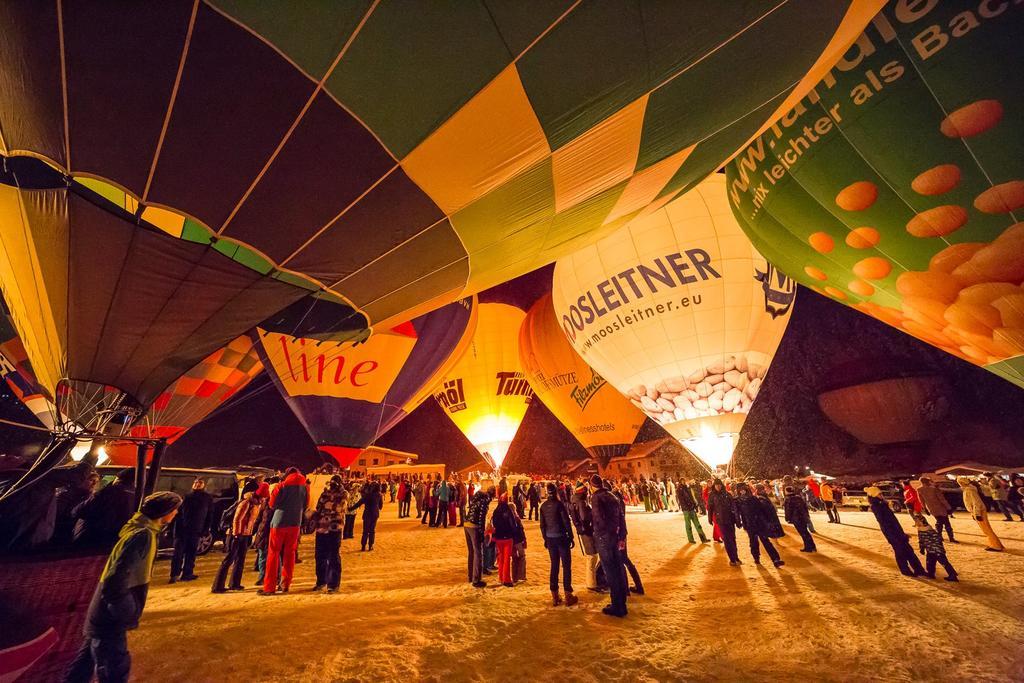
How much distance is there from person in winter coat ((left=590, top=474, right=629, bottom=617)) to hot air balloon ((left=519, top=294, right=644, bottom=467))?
12.7 meters

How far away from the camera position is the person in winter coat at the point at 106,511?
10.3 ft

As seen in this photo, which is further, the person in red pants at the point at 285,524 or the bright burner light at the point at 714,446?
the bright burner light at the point at 714,446

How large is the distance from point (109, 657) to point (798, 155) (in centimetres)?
822

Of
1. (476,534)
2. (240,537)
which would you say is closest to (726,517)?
(476,534)

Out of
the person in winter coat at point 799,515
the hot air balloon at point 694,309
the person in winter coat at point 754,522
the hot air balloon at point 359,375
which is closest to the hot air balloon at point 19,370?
the hot air balloon at point 359,375

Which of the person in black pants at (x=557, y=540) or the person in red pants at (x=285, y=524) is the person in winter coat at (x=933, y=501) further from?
the person in red pants at (x=285, y=524)

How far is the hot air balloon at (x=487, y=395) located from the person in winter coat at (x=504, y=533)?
11.6 metres

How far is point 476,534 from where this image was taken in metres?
5.07

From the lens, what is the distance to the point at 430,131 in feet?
9.34

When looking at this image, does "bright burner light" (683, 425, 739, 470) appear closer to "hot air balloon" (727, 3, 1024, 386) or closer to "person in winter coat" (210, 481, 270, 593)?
"hot air balloon" (727, 3, 1024, 386)

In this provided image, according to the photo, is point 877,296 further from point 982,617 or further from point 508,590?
point 508,590

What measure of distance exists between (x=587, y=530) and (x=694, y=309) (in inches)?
263

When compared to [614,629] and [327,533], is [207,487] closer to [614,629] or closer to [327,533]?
[327,533]

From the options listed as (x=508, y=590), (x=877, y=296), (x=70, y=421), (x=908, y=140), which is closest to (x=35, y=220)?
(x=70, y=421)
